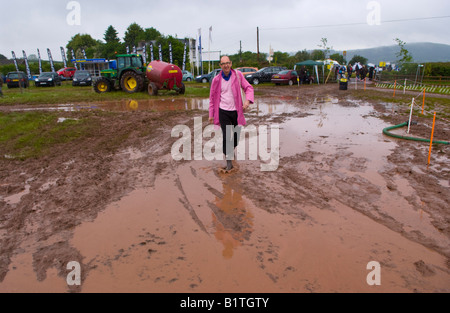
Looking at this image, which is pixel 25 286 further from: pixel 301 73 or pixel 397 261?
pixel 301 73

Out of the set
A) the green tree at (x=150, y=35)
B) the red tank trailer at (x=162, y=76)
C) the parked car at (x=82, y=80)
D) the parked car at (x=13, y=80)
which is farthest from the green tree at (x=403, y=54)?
the green tree at (x=150, y=35)

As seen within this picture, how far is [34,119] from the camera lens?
9.72 metres

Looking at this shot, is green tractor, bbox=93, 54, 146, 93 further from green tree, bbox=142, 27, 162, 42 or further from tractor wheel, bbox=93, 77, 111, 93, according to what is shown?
green tree, bbox=142, 27, 162, 42

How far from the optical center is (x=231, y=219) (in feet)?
12.4

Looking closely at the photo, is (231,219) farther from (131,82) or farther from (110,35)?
(110,35)

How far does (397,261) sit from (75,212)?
11.7ft

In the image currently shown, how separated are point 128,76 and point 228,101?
48.8 ft

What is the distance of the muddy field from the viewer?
276 cm

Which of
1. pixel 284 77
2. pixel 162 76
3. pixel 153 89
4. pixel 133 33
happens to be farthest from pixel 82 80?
pixel 133 33

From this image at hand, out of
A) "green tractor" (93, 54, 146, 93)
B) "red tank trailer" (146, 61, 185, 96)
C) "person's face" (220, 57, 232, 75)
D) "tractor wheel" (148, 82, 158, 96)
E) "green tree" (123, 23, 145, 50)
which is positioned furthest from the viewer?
"green tree" (123, 23, 145, 50)

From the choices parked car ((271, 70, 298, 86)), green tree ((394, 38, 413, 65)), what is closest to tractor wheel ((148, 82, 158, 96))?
parked car ((271, 70, 298, 86))

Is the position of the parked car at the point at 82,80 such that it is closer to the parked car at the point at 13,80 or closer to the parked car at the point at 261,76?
the parked car at the point at 13,80

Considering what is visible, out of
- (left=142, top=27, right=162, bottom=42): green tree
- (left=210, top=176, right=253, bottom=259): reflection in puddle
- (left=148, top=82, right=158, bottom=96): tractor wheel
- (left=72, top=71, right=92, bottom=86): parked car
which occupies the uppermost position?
(left=142, top=27, right=162, bottom=42): green tree
